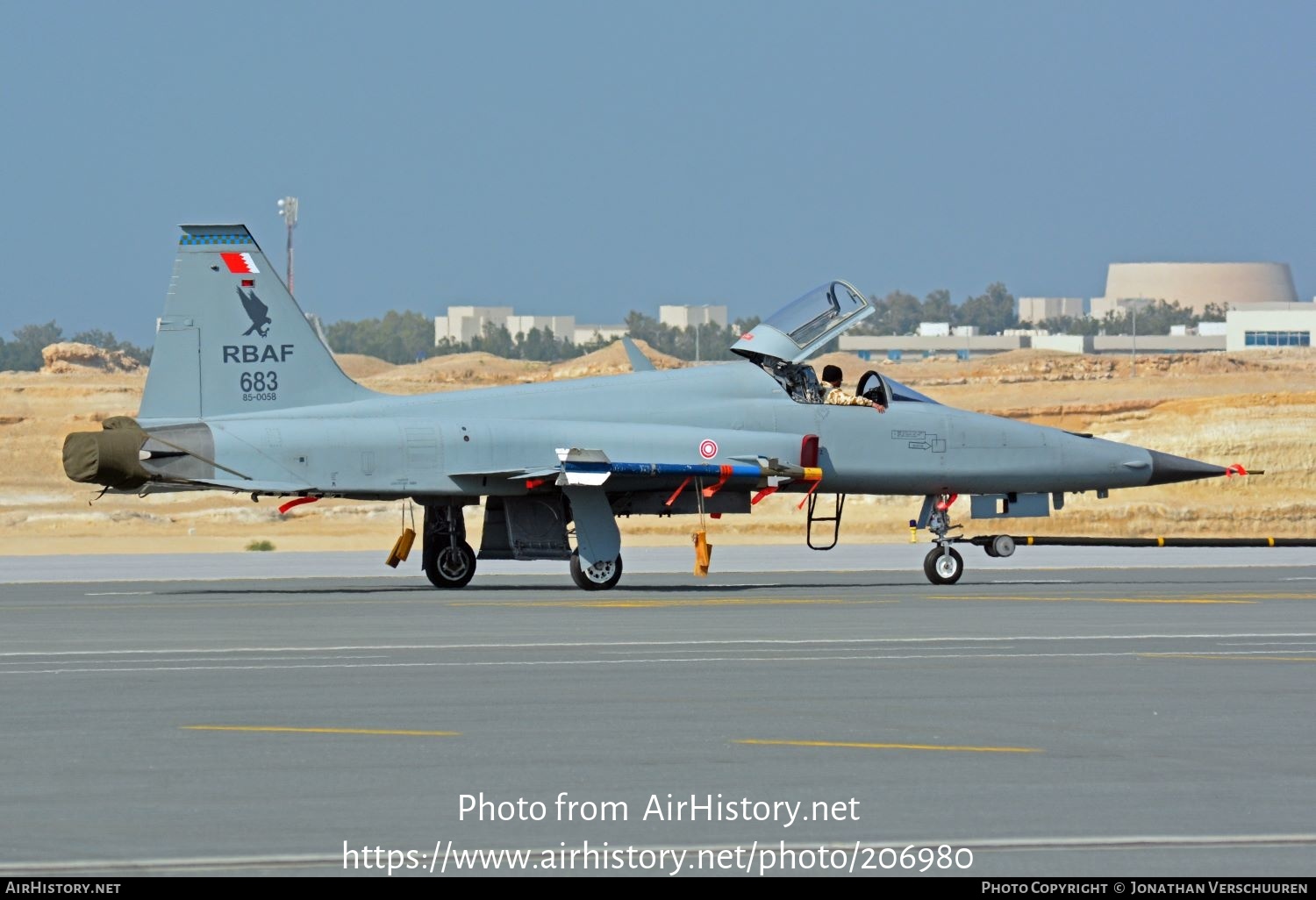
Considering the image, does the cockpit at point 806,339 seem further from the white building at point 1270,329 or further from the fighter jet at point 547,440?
the white building at point 1270,329

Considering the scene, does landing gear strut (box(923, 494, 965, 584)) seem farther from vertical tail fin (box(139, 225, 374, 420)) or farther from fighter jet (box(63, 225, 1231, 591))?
vertical tail fin (box(139, 225, 374, 420))

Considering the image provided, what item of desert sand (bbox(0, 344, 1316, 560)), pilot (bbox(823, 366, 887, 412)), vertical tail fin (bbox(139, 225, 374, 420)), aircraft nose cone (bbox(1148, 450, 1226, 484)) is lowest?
desert sand (bbox(0, 344, 1316, 560))

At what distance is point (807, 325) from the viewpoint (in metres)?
26.2

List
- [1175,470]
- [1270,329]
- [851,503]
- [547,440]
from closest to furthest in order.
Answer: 1. [547,440]
2. [1175,470]
3. [851,503]
4. [1270,329]

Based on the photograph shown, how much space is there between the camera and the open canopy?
84.9 feet

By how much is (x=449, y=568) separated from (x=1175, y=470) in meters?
10.5

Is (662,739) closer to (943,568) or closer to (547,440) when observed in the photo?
(547,440)

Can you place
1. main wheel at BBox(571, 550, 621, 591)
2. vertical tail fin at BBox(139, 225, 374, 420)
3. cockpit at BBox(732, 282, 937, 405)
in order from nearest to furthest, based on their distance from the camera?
vertical tail fin at BBox(139, 225, 374, 420) → main wheel at BBox(571, 550, 621, 591) → cockpit at BBox(732, 282, 937, 405)

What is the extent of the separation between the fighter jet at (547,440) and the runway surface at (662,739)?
2414 millimetres

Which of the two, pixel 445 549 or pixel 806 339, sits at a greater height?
pixel 806 339

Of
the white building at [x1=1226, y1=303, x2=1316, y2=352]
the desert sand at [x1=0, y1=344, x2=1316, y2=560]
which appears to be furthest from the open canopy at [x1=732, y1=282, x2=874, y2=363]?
the white building at [x1=1226, y1=303, x2=1316, y2=352]

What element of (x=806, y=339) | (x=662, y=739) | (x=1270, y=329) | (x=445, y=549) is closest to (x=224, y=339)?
(x=445, y=549)

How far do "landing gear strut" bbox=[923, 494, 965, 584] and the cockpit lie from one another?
65.3 inches

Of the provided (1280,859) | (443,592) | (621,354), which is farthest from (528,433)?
(621,354)
